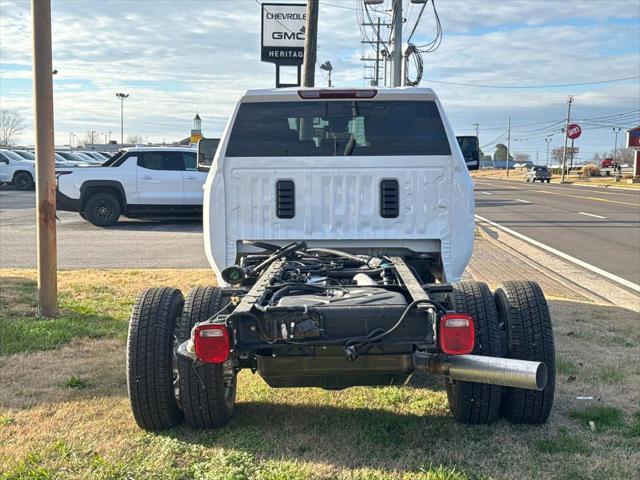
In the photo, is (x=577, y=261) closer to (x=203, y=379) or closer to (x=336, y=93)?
(x=336, y=93)

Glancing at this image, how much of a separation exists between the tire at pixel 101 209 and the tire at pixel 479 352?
13044mm

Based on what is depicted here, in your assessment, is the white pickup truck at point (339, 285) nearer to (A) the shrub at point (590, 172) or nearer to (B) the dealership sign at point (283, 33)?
(B) the dealership sign at point (283, 33)

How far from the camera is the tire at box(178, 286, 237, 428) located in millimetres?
3742

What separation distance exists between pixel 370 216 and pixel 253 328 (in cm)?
207

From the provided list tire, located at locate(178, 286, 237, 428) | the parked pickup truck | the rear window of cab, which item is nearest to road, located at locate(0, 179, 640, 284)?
the parked pickup truck

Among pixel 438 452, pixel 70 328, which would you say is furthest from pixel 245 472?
pixel 70 328

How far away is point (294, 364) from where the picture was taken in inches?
137

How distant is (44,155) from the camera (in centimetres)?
676

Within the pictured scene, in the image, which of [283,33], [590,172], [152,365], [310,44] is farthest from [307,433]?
[590,172]

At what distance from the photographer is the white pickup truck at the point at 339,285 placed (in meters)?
3.40

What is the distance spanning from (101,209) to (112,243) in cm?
313

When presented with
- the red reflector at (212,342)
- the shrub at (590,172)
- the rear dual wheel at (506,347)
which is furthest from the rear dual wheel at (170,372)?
the shrub at (590,172)

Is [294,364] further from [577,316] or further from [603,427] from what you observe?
[577,316]

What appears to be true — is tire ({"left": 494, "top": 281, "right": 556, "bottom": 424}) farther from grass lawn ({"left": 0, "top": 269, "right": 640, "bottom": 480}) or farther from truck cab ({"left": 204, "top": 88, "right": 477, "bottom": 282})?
truck cab ({"left": 204, "top": 88, "right": 477, "bottom": 282})
